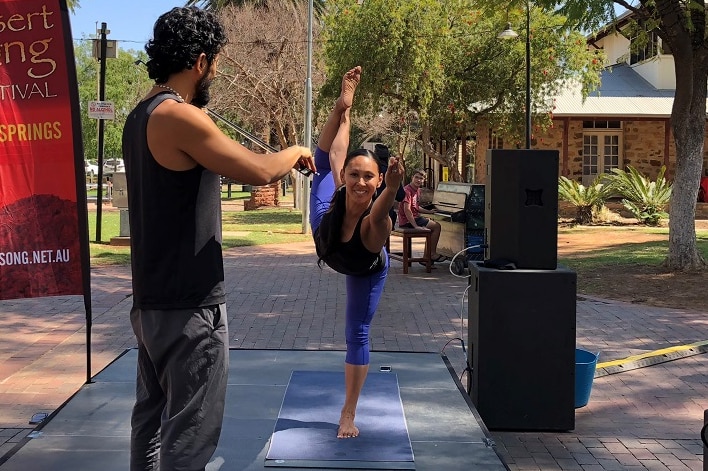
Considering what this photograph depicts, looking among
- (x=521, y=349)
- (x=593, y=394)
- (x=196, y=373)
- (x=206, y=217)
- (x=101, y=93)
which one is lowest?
(x=593, y=394)

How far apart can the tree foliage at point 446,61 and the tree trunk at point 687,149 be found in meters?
7.96

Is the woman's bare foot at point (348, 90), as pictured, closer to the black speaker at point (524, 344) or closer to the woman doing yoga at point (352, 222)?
the woman doing yoga at point (352, 222)


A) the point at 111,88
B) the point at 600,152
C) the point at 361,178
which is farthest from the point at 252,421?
the point at 111,88

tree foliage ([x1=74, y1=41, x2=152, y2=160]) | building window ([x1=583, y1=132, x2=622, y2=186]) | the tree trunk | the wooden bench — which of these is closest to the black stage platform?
the wooden bench

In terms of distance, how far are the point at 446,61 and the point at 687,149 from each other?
10.1 metres

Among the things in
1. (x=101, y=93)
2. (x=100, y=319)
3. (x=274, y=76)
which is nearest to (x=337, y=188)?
(x=100, y=319)

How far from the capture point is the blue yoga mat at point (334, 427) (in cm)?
396

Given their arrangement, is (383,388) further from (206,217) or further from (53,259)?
(206,217)

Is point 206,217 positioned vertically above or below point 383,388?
above

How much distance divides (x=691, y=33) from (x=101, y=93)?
37.8 ft

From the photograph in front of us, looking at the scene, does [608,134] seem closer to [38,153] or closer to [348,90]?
[348,90]

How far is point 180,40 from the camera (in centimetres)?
284

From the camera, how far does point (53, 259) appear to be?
200 inches

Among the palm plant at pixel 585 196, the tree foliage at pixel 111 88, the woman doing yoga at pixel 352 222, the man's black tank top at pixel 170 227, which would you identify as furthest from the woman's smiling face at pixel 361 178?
the tree foliage at pixel 111 88
